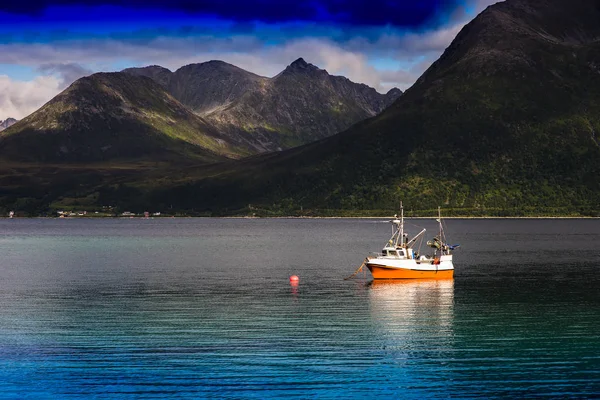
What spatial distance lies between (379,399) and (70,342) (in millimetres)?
34906

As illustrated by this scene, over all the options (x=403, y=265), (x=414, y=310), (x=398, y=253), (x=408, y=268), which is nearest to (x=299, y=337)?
(x=414, y=310)

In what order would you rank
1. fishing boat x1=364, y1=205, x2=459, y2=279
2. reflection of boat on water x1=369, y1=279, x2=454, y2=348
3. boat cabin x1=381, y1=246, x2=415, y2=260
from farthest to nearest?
1. boat cabin x1=381, y1=246, x2=415, y2=260
2. fishing boat x1=364, y1=205, x2=459, y2=279
3. reflection of boat on water x1=369, y1=279, x2=454, y2=348

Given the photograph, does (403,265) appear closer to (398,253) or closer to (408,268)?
(408,268)

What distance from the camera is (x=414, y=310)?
10162 centimetres

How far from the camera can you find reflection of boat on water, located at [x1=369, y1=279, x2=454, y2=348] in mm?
81625

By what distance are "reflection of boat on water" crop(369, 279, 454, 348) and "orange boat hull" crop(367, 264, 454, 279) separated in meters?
0.97

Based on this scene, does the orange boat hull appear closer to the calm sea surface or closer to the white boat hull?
the white boat hull

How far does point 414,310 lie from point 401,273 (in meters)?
35.9

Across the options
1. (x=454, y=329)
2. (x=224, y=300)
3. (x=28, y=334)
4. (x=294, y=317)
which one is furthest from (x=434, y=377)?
(x=224, y=300)

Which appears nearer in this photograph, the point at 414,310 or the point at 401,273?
the point at 414,310

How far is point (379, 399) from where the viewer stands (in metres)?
57.8

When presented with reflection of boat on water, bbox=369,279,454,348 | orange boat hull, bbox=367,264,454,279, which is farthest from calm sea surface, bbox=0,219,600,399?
orange boat hull, bbox=367,264,454,279

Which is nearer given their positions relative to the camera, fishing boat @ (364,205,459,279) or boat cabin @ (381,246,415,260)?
fishing boat @ (364,205,459,279)

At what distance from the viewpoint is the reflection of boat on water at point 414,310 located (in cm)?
8162
